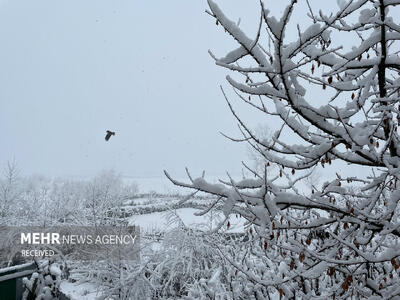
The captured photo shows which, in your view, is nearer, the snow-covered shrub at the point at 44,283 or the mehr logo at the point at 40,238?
the snow-covered shrub at the point at 44,283

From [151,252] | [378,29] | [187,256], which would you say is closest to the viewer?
[378,29]

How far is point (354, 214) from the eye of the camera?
2.04m

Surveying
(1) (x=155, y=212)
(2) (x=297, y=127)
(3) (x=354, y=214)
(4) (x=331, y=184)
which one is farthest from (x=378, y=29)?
(1) (x=155, y=212)

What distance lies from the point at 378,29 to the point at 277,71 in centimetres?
114

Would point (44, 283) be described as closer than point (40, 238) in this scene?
Yes

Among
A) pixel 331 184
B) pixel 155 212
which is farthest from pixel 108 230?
pixel 155 212

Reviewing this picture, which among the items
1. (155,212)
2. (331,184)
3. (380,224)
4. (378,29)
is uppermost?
(378,29)

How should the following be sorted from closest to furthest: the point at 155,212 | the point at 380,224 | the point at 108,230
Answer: the point at 380,224 < the point at 108,230 < the point at 155,212

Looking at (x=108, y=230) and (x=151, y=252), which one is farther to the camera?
(x=108, y=230)

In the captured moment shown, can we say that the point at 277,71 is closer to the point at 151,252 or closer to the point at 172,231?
the point at 172,231

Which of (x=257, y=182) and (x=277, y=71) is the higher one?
(x=277, y=71)

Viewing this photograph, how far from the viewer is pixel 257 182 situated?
79.7 inches

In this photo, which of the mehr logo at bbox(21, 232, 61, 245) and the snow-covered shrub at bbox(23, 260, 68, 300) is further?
the mehr logo at bbox(21, 232, 61, 245)

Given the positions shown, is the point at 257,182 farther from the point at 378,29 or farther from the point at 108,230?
the point at 108,230
